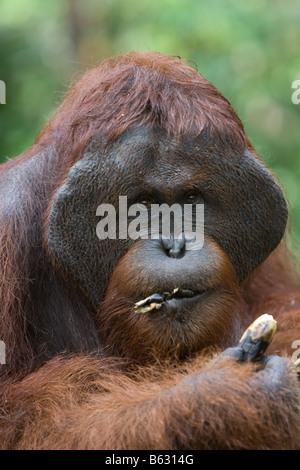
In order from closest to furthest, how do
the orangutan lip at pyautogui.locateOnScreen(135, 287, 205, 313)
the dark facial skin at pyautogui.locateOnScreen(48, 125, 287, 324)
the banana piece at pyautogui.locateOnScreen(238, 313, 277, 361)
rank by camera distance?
the banana piece at pyautogui.locateOnScreen(238, 313, 277, 361)
the orangutan lip at pyautogui.locateOnScreen(135, 287, 205, 313)
the dark facial skin at pyautogui.locateOnScreen(48, 125, 287, 324)

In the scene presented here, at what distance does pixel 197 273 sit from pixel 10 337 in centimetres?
75

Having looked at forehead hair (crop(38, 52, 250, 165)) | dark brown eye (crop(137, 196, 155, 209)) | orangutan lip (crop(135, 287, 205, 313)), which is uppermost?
forehead hair (crop(38, 52, 250, 165))

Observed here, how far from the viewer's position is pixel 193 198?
2812 millimetres

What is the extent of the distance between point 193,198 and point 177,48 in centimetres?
332

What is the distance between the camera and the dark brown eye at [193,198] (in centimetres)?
280

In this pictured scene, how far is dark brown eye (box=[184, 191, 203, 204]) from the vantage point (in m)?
2.80

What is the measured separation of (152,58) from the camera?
10.0 ft

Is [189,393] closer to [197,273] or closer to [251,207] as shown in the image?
[197,273]

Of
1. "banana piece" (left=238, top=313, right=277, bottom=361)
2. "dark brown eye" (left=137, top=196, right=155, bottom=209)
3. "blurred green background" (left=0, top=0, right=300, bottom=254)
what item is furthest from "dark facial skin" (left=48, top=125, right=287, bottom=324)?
"blurred green background" (left=0, top=0, right=300, bottom=254)

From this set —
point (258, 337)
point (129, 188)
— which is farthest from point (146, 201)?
point (258, 337)

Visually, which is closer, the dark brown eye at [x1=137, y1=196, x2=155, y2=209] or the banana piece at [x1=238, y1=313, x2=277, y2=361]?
the banana piece at [x1=238, y1=313, x2=277, y2=361]

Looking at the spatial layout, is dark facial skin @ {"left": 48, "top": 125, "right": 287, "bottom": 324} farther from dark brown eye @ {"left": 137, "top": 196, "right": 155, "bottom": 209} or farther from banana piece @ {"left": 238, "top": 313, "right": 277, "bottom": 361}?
banana piece @ {"left": 238, "top": 313, "right": 277, "bottom": 361}

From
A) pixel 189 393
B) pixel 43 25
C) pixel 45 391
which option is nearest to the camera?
pixel 189 393
